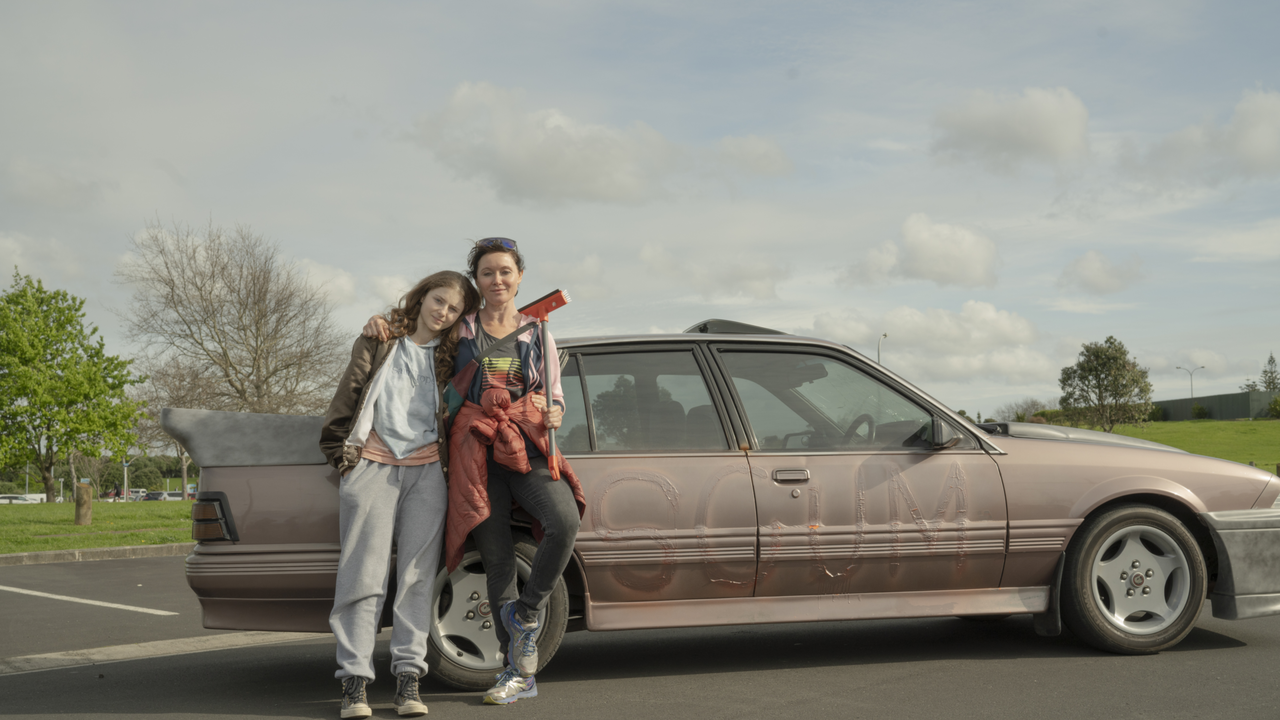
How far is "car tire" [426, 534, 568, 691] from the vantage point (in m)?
4.22

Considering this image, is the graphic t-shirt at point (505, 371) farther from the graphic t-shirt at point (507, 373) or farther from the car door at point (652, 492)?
the car door at point (652, 492)

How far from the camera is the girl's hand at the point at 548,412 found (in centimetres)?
402

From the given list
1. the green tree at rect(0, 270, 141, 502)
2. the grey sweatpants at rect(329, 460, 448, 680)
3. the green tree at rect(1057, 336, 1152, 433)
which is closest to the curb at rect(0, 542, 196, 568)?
the grey sweatpants at rect(329, 460, 448, 680)

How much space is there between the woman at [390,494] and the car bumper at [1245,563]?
3.71 m

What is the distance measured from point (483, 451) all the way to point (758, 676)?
1670 mm

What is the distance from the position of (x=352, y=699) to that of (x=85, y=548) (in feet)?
35.8

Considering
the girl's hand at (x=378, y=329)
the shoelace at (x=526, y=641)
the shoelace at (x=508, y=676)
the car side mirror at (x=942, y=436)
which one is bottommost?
the shoelace at (x=508, y=676)

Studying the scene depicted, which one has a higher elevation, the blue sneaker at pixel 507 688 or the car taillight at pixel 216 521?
the car taillight at pixel 216 521

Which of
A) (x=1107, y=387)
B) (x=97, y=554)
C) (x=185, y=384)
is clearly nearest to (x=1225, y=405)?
(x=1107, y=387)

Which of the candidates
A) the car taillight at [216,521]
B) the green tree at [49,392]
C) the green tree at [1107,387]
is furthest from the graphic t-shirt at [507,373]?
the green tree at [1107,387]

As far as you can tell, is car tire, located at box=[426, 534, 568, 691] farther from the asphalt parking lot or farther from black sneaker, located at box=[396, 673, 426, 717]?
black sneaker, located at box=[396, 673, 426, 717]

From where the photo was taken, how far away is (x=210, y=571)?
4.22 meters

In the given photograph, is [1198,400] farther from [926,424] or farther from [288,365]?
[926,424]

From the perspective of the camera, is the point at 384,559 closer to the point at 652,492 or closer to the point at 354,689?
the point at 354,689
